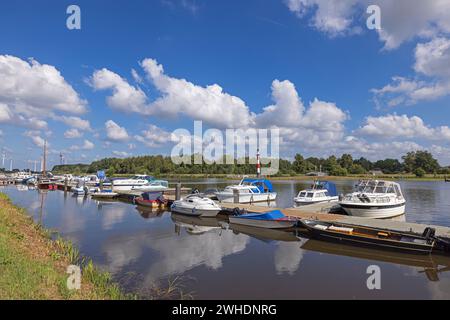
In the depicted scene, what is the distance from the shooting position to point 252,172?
5428 inches

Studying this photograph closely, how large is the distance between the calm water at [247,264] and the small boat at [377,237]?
44cm

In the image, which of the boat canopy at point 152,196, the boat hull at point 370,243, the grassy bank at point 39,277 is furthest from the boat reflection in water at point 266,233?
the boat canopy at point 152,196

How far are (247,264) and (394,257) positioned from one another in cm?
772

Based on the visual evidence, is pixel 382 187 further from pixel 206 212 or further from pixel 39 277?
pixel 39 277

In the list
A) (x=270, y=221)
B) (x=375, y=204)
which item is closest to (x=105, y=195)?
(x=270, y=221)

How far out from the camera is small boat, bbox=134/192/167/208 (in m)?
33.4

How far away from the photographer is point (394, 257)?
583 inches

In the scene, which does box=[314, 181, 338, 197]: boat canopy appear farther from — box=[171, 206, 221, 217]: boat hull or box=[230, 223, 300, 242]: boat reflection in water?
box=[230, 223, 300, 242]: boat reflection in water

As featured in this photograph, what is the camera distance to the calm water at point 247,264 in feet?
35.3

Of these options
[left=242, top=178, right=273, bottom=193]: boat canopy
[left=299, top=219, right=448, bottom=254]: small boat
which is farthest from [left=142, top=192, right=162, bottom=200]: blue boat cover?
[left=299, top=219, right=448, bottom=254]: small boat
